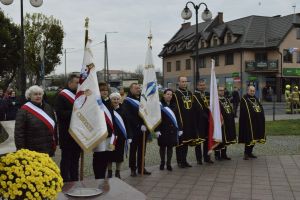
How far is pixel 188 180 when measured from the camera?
26.4 feet

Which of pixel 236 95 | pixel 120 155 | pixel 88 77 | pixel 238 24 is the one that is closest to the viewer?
pixel 88 77

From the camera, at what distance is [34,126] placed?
628 cm

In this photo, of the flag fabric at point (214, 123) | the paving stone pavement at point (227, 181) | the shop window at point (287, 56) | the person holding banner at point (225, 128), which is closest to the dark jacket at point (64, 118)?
the paving stone pavement at point (227, 181)

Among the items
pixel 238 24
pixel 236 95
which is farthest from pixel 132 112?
pixel 238 24

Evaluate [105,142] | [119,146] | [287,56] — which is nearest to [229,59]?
[287,56]

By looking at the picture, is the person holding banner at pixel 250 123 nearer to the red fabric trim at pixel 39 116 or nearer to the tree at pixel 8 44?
the red fabric trim at pixel 39 116

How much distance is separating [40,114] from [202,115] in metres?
4.34

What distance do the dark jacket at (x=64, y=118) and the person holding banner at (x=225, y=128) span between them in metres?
4.18

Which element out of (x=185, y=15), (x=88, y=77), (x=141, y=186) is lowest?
(x=141, y=186)

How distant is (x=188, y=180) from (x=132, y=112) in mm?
1739

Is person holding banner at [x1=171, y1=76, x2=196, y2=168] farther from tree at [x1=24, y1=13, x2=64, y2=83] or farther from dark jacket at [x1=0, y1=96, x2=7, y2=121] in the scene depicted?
tree at [x1=24, y1=13, x2=64, y2=83]

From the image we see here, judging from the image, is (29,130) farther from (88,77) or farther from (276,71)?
(276,71)

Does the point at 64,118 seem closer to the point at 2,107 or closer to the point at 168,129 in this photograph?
the point at 168,129

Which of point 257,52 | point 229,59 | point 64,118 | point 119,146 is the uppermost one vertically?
point 257,52
